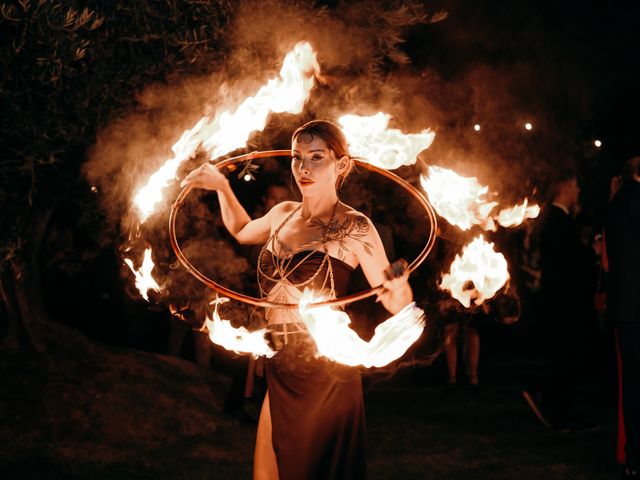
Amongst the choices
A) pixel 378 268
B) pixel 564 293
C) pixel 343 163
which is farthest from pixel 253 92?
pixel 564 293

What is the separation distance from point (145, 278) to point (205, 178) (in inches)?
26.3

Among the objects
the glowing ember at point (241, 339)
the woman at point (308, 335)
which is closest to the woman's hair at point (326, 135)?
the woman at point (308, 335)

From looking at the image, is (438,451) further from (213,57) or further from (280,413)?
(213,57)

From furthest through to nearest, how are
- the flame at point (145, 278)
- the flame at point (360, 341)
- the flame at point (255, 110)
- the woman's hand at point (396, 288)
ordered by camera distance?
the flame at point (255, 110)
the flame at point (145, 278)
the flame at point (360, 341)
the woman's hand at point (396, 288)

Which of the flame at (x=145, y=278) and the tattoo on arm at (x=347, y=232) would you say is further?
the flame at (x=145, y=278)

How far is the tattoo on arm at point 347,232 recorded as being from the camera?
13.1 feet

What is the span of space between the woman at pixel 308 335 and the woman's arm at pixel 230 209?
1.06 feet

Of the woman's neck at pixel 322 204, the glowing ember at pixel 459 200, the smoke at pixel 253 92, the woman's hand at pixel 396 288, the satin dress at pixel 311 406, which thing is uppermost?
the smoke at pixel 253 92

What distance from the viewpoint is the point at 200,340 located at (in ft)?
32.7

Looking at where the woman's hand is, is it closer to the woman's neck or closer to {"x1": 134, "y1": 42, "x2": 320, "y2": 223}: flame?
the woman's neck

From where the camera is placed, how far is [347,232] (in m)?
4.00

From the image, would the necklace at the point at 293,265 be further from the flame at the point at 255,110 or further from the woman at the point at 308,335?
the flame at the point at 255,110

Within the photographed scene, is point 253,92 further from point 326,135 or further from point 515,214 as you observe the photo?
point 515,214

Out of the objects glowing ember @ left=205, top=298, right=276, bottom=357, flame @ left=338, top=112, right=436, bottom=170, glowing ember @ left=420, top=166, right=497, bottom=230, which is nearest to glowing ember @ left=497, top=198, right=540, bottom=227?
glowing ember @ left=420, top=166, right=497, bottom=230
